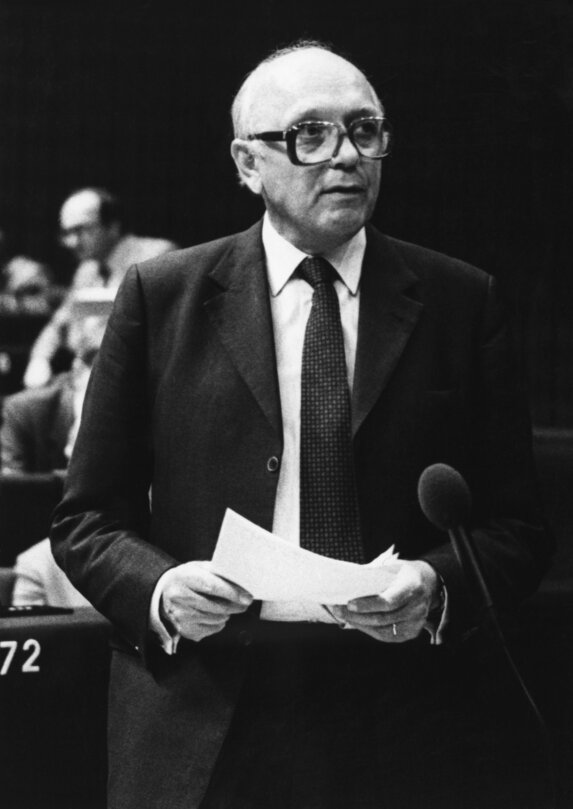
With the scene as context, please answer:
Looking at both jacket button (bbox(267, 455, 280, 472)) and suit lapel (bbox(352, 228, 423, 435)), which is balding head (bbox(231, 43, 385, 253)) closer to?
suit lapel (bbox(352, 228, 423, 435))

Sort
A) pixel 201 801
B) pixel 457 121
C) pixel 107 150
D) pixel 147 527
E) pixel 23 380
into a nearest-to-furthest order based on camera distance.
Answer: pixel 201 801 < pixel 147 527 < pixel 457 121 < pixel 107 150 < pixel 23 380

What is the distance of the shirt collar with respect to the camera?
4.77 feet

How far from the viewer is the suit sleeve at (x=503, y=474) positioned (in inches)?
54.6

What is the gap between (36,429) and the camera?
4004 millimetres

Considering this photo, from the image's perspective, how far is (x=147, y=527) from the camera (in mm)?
1472

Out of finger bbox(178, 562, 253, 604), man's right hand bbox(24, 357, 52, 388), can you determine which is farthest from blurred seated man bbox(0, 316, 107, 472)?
finger bbox(178, 562, 253, 604)

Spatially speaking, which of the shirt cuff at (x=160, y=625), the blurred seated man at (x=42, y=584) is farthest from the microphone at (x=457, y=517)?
the blurred seated man at (x=42, y=584)

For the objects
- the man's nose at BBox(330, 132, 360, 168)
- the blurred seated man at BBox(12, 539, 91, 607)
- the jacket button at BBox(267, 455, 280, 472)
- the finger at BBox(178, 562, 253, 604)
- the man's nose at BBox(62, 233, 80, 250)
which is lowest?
the blurred seated man at BBox(12, 539, 91, 607)

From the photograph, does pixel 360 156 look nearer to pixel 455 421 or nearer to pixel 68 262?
pixel 455 421

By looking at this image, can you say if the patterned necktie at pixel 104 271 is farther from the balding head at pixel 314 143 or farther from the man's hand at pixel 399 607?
the man's hand at pixel 399 607

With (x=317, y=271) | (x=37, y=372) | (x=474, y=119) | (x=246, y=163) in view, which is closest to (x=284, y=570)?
(x=317, y=271)

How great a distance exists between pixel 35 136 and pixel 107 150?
325mm

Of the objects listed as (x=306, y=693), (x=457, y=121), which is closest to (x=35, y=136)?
(x=457, y=121)

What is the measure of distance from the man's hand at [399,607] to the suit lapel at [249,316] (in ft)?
0.72
